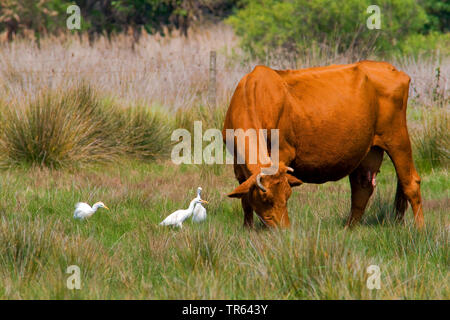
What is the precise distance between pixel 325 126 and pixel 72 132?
14.8 feet

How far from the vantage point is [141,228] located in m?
6.23

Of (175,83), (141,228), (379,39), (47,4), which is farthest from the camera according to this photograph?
(47,4)

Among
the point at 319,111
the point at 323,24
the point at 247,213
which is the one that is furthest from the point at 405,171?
the point at 323,24

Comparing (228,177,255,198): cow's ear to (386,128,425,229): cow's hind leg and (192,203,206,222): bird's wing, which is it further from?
(386,128,425,229): cow's hind leg

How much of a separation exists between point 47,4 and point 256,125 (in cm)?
1968

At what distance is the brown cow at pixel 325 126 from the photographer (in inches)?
218

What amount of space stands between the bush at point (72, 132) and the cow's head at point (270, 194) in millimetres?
4712

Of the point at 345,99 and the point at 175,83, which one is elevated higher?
the point at 345,99

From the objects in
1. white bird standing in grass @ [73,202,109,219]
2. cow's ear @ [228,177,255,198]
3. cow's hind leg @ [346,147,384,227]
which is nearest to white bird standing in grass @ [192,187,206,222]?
white bird standing in grass @ [73,202,109,219]

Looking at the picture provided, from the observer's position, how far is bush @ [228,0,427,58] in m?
17.4

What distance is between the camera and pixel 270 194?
17.1 feet

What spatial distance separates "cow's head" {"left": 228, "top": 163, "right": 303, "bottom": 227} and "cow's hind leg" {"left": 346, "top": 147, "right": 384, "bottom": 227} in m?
1.64

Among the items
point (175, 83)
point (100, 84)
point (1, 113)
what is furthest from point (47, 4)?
point (1, 113)
